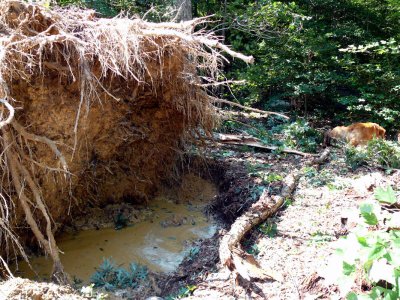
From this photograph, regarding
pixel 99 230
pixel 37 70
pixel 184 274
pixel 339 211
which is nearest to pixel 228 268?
pixel 184 274

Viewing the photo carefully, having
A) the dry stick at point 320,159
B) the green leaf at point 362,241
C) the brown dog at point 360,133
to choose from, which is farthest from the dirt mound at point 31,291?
the brown dog at point 360,133

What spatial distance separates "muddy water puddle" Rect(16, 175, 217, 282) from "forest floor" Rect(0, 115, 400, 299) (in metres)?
0.25

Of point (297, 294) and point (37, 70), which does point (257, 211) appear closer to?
Result: point (297, 294)

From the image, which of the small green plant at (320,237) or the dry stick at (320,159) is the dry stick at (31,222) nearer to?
the small green plant at (320,237)

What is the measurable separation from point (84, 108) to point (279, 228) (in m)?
2.81

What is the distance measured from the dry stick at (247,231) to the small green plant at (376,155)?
42.8 inches

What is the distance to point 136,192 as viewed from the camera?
253 inches

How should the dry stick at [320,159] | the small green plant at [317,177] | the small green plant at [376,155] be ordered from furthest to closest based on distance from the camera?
the dry stick at [320,159], the small green plant at [376,155], the small green plant at [317,177]

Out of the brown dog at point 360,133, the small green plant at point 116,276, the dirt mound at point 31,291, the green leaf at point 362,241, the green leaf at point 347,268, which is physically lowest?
the small green plant at point 116,276

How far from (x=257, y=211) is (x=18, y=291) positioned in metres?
2.89

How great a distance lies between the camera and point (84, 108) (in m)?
5.06

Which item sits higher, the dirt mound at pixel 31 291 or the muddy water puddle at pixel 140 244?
the dirt mound at pixel 31 291

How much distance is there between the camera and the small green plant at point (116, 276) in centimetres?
440

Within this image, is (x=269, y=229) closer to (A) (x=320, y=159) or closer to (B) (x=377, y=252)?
(A) (x=320, y=159)
